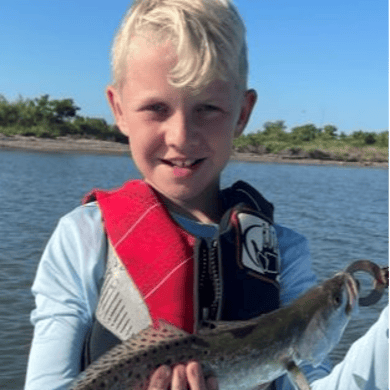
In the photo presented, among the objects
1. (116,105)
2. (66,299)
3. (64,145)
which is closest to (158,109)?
(116,105)

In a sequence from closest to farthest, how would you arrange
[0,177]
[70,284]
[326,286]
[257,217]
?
[326,286] → [70,284] → [257,217] → [0,177]

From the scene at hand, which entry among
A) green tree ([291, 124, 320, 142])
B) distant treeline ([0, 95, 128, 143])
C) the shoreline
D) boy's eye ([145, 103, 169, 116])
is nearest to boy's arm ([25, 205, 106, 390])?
boy's eye ([145, 103, 169, 116])

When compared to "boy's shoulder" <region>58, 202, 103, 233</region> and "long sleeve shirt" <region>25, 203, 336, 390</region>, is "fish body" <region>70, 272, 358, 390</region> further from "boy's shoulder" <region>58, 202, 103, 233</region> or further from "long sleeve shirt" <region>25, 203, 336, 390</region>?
"boy's shoulder" <region>58, 202, 103, 233</region>

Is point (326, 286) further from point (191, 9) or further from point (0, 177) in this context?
point (0, 177)

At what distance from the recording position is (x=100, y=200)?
2309 millimetres

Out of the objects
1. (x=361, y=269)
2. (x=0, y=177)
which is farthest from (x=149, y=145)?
(x=0, y=177)

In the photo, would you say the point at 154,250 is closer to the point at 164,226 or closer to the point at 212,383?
the point at 164,226

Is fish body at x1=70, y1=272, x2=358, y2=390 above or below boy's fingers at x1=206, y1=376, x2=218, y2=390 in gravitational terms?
above

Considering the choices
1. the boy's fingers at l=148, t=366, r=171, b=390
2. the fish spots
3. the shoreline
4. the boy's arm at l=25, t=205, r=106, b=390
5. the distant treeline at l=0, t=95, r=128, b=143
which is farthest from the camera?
the distant treeline at l=0, t=95, r=128, b=143

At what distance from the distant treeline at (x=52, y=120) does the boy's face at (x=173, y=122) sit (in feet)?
186

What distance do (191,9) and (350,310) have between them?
111 cm

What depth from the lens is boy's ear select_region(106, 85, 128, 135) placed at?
2.22 m

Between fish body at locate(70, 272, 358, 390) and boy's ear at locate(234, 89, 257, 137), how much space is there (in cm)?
68

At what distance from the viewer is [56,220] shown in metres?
15.9
